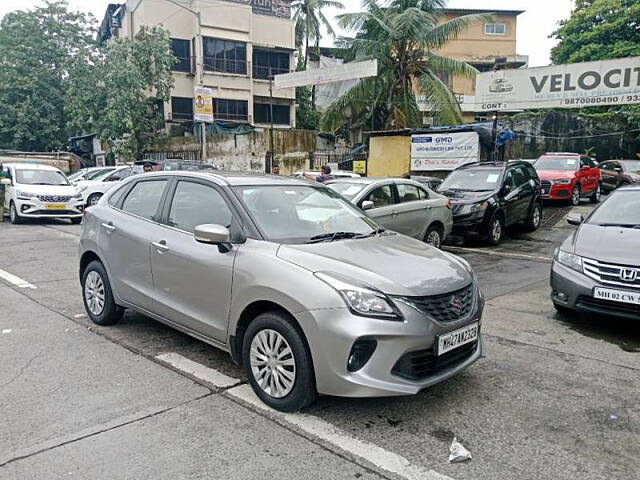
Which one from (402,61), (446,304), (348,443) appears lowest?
(348,443)

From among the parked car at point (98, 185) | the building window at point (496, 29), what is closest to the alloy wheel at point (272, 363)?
the parked car at point (98, 185)

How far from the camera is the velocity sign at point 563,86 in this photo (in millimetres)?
15047

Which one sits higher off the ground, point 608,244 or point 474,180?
point 474,180

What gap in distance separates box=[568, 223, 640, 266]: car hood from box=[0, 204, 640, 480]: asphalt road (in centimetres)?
80

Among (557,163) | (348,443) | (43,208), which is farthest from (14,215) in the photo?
(557,163)

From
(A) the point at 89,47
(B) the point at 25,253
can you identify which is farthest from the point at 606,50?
(B) the point at 25,253

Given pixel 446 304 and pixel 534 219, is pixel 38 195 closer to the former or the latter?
pixel 534 219

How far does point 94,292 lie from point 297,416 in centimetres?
305

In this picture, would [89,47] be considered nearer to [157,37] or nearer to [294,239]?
[157,37]

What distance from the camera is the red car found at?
1561 cm

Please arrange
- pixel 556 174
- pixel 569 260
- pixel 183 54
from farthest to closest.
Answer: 1. pixel 183 54
2. pixel 556 174
3. pixel 569 260

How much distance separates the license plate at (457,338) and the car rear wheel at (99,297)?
134 inches

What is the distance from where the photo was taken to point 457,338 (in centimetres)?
361

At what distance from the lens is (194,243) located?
4.29 meters
